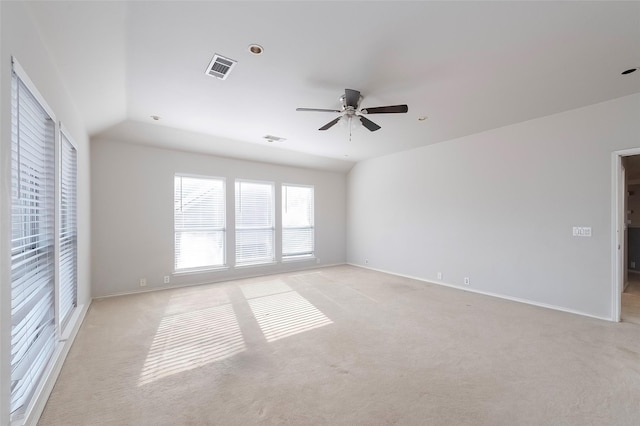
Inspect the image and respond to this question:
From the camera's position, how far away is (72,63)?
7.75 ft

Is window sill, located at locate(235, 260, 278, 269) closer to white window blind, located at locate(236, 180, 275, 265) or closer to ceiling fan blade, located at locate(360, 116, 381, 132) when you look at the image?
white window blind, located at locate(236, 180, 275, 265)

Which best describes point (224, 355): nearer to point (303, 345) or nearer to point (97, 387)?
point (303, 345)

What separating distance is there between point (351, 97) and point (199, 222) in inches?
153

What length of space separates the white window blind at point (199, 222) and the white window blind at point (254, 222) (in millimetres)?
362

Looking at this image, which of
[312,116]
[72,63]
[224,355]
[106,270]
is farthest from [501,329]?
[106,270]

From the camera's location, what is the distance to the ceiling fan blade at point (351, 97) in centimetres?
287

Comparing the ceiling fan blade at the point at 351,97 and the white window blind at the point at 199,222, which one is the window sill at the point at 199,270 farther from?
the ceiling fan blade at the point at 351,97

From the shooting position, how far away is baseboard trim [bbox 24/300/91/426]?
5.57 ft

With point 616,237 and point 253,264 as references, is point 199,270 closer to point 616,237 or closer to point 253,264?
point 253,264

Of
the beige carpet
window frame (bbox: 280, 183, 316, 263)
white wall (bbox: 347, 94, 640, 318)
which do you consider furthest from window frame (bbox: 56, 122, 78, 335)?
white wall (bbox: 347, 94, 640, 318)

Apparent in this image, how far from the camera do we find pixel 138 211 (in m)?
4.59

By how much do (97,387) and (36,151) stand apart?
1.96 metres

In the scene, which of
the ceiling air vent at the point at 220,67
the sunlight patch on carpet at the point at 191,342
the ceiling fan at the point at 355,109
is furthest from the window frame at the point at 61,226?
the ceiling fan at the point at 355,109

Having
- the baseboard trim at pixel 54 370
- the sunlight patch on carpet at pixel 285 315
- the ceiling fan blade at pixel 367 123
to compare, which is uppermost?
the ceiling fan blade at pixel 367 123
